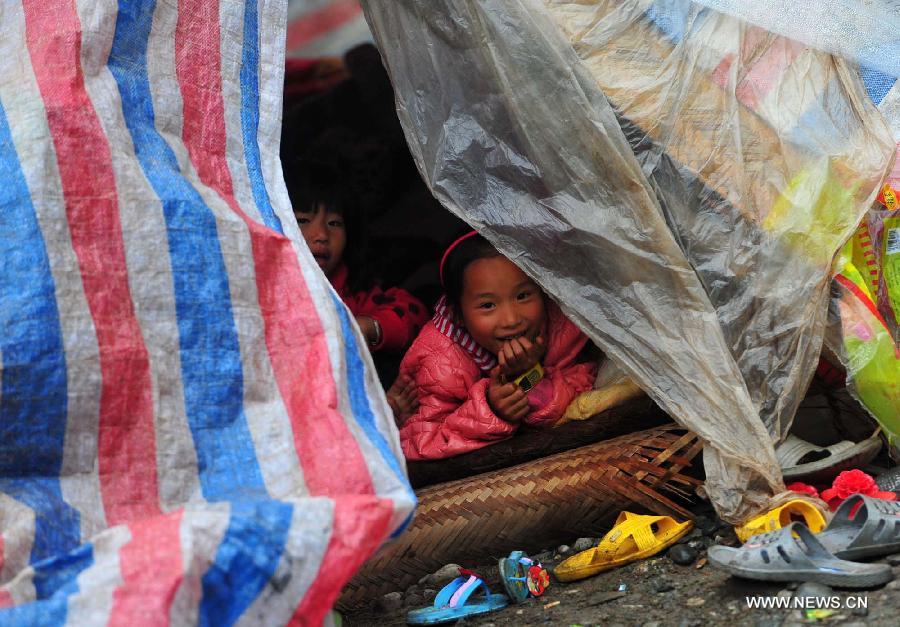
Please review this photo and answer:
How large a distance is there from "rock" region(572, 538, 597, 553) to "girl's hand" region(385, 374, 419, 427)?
2.19ft

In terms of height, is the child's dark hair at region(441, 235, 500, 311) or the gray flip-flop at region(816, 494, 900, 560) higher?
the child's dark hair at region(441, 235, 500, 311)

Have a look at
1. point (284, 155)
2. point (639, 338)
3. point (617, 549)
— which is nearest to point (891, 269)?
point (639, 338)

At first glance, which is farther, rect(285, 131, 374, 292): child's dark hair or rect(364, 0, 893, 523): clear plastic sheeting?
rect(285, 131, 374, 292): child's dark hair

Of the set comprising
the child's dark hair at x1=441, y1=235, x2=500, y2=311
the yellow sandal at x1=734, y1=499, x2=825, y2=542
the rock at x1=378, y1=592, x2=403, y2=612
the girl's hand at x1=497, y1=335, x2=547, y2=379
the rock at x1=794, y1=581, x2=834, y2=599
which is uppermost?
the child's dark hair at x1=441, y1=235, x2=500, y2=311

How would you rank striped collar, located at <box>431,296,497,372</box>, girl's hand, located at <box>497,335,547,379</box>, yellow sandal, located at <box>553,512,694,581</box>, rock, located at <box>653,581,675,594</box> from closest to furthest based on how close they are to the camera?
rock, located at <box>653,581,675,594</box> → yellow sandal, located at <box>553,512,694,581</box> → girl's hand, located at <box>497,335,547,379</box> → striped collar, located at <box>431,296,497,372</box>

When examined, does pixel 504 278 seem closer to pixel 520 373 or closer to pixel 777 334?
pixel 520 373

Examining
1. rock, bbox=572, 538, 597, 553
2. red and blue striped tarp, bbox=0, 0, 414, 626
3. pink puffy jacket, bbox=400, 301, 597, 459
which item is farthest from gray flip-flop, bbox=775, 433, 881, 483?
red and blue striped tarp, bbox=0, 0, 414, 626

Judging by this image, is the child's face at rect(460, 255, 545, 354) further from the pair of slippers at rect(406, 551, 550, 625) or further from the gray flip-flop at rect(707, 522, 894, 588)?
the gray flip-flop at rect(707, 522, 894, 588)

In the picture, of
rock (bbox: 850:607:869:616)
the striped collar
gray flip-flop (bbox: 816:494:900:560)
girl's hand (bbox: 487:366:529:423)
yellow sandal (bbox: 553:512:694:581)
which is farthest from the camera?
the striped collar

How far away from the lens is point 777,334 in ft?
6.43

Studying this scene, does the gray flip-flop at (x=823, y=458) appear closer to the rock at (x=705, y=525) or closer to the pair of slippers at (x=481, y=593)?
the rock at (x=705, y=525)

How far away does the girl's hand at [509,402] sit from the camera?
228 centimetres

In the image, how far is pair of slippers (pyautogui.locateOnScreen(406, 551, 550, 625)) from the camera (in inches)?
71.8

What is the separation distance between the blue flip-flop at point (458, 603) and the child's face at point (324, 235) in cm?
118
